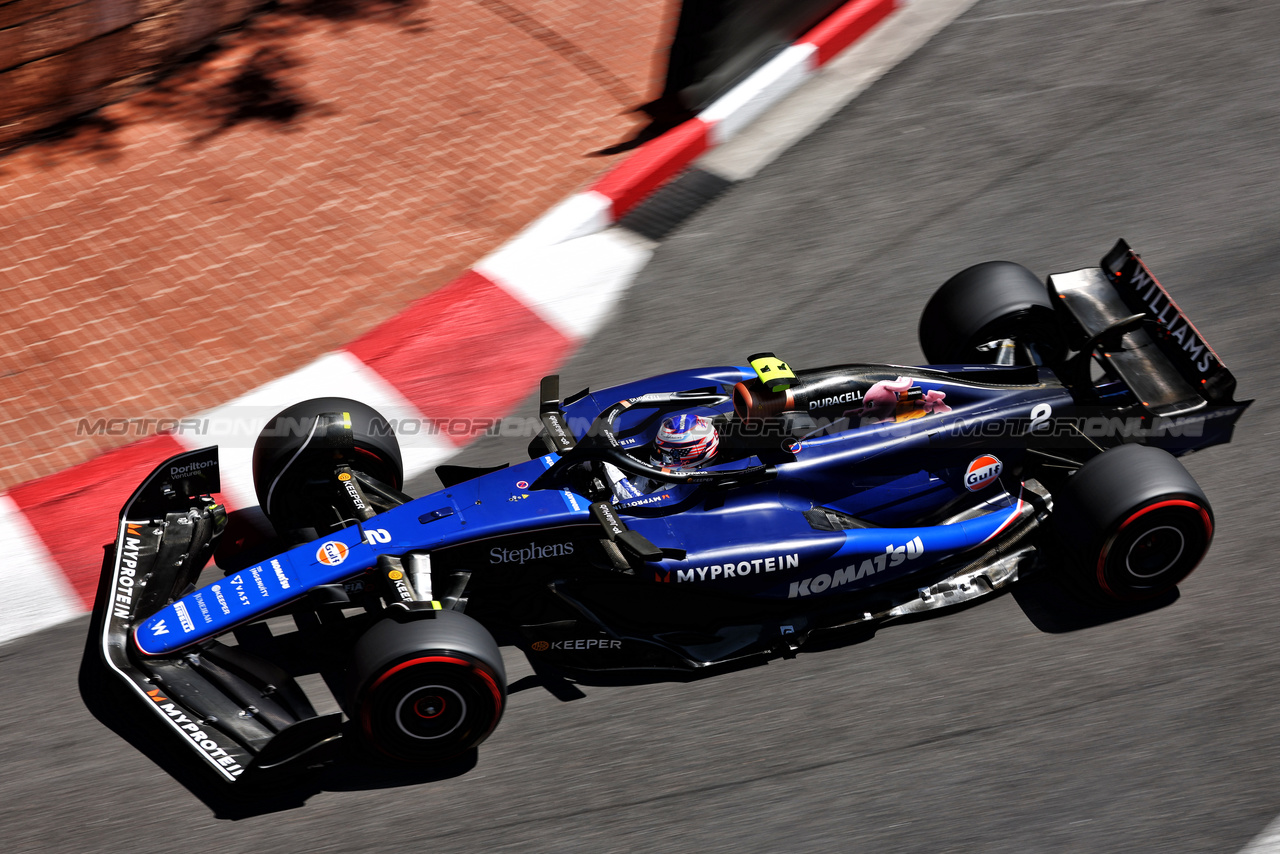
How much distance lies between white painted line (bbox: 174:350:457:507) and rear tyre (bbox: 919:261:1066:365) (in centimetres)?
281

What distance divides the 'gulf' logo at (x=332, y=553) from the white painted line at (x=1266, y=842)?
380cm

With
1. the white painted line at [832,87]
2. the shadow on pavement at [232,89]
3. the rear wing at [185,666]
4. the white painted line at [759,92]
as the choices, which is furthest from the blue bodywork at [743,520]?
the shadow on pavement at [232,89]

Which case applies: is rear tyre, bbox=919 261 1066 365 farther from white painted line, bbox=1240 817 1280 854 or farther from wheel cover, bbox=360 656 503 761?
wheel cover, bbox=360 656 503 761

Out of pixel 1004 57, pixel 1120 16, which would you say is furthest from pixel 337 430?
pixel 1120 16

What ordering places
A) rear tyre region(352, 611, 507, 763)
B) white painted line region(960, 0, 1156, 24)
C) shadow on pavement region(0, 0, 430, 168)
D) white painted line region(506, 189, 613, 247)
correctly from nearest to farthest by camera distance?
rear tyre region(352, 611, 507, 763) < white painted line region(506, 189, 613, 247) < shadow on pavement region(0, 0, 430, 168) < white painted line region(960, 0, 1156, 24)

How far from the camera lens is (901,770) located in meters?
4.84

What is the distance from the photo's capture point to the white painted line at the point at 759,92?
8.76 metres

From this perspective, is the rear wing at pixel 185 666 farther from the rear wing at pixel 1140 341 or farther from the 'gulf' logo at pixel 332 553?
the rear wing at pixel 1140 341

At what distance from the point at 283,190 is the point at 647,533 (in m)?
4.69

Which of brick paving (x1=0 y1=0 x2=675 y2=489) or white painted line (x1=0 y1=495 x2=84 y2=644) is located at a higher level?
brick paving (x1=0 y1=0 x2=675 y2=489)

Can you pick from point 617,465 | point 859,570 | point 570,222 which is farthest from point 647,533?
point 570,222

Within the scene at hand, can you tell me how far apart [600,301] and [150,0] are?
4.17 meters

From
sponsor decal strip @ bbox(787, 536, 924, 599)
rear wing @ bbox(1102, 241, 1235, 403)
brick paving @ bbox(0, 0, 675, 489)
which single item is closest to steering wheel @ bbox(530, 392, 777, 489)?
sponsor decal strip @ bbox(787, 536, 924, 599)

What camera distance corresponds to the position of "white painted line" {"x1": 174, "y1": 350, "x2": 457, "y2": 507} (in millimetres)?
6582
